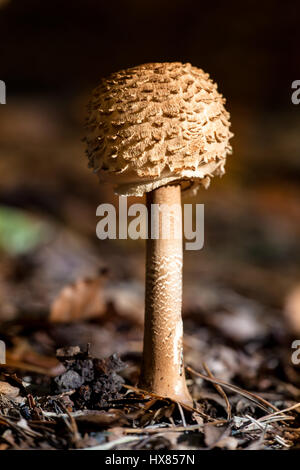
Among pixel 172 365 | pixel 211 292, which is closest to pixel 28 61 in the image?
pixel 211 292

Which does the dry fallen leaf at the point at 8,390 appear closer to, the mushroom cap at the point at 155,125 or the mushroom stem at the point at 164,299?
the mushroom stem at the point at 164,299

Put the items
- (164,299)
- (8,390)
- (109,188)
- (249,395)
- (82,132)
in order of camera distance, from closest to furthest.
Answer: (8,390) < (164,299) < (249,395) < (109,188) < (82,132)

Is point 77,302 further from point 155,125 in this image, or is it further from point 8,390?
point 155,125

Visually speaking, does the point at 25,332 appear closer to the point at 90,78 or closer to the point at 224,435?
the point at 224,435

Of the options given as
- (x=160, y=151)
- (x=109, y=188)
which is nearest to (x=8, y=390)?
(x=160, y=151)

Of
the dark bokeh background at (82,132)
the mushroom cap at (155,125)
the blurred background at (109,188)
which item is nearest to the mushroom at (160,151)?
the mushroom cap at (155,125)

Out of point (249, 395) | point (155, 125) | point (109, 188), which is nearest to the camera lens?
point (155, 125)
